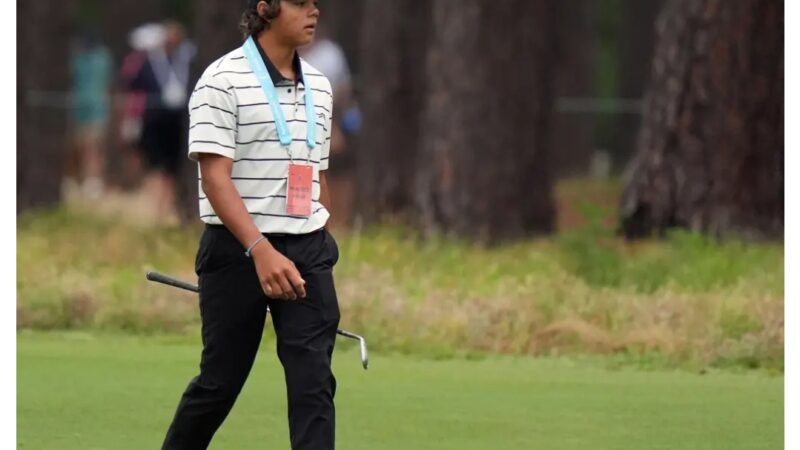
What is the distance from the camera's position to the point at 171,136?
878 inches

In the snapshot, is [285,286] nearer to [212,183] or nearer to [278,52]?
[212,183]

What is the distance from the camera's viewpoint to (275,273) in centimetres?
721

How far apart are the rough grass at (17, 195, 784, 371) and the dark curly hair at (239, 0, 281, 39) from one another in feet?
15.8

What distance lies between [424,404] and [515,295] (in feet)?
9.22

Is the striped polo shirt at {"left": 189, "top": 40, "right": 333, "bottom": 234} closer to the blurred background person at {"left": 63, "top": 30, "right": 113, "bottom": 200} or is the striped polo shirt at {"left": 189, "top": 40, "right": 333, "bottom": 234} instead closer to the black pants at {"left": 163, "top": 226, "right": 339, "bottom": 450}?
the black pants at {"left": 163, "top": 226, "right": 339, "bottom": 450}

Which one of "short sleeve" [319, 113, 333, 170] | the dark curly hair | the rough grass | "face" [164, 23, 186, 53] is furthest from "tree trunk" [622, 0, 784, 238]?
the dark curly hair

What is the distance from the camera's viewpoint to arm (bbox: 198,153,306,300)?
23.6ft

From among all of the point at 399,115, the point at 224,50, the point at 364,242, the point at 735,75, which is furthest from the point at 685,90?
the point at 399,115

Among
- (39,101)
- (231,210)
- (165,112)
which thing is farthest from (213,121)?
(39,101)

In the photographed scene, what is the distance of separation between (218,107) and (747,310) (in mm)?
5772

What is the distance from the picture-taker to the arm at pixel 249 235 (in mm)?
7207

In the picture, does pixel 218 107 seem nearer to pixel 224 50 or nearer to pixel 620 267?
pixel 620 267

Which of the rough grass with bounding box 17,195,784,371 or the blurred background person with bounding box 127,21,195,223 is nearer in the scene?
the rough grass with bounding box 17,195,784,371

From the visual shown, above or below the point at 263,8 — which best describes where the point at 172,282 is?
below
